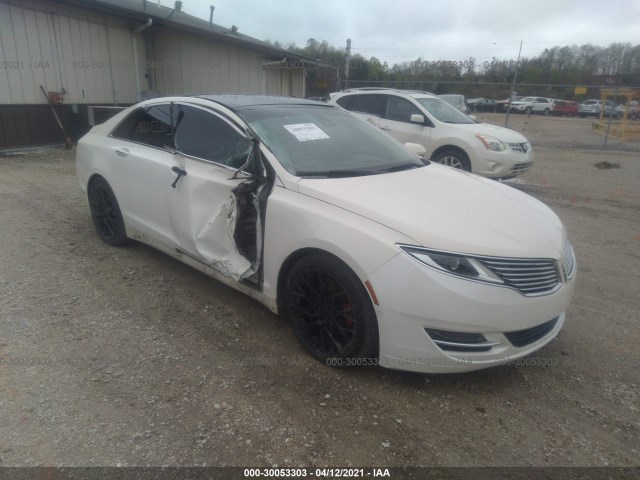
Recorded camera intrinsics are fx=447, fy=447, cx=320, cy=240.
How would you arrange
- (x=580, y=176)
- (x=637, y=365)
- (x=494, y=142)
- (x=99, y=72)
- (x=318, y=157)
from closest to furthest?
(x=637, y=365) → (x=318, y=157) → (x=494, y=142) → (x=580, y=176) → (x=99, y=72)

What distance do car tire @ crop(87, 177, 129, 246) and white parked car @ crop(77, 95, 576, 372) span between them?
0.35 meters

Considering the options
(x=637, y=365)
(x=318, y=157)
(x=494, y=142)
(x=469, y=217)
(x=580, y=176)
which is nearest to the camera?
(x=469, y=217)

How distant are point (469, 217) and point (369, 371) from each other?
1.13 meters

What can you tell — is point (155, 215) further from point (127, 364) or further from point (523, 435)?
point (523, 435)

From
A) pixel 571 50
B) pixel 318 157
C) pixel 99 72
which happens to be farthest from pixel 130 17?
pixel 571 50

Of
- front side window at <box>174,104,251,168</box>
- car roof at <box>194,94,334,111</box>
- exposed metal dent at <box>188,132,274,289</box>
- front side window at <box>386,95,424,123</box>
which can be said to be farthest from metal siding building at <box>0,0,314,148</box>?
exposed metal dent at <box>188,132,274,289</box>

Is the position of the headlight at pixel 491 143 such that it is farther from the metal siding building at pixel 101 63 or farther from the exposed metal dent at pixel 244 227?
the metal siding building at pixel 101 63

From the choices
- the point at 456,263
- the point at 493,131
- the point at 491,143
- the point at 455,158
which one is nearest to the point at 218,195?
the point at 456,263

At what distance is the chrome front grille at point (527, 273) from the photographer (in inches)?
94.0

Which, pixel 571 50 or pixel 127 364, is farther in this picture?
pixel 571 50

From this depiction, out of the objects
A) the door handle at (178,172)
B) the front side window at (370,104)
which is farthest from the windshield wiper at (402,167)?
the front side window at (370,104)

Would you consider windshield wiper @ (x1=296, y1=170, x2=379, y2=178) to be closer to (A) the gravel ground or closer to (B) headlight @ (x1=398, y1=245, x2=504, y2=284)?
(B) headlight @ (x1=398, y1=245, x2=504, y2=284)

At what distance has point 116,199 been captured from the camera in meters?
4.34

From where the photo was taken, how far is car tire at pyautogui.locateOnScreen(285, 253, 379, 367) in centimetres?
252
